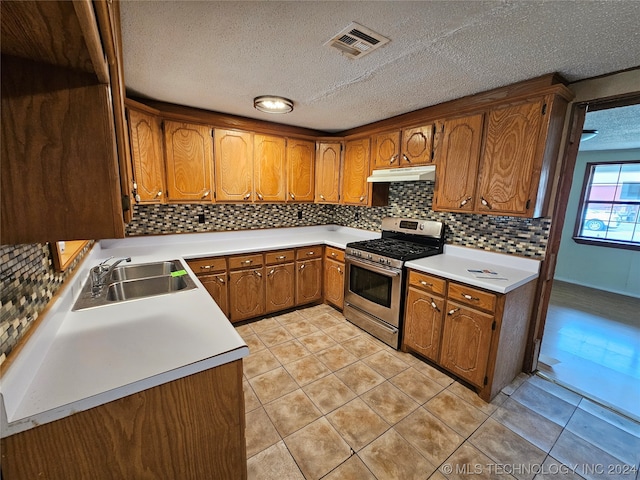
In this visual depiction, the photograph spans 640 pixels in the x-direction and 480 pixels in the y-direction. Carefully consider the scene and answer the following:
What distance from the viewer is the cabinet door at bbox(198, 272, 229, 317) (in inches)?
106

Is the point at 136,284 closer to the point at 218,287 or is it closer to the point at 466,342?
the point at 218,287

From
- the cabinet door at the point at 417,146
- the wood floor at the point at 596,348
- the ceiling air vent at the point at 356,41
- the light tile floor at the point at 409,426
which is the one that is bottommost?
the light tile floor at the point at 409,426

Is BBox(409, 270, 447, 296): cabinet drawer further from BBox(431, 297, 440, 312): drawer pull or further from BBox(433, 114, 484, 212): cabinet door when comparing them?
BBox(433, 114, 484, 212): cabinet door

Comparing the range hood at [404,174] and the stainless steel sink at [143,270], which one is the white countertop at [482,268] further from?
the stainless steel sink at [143,270]

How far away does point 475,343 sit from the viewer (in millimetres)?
2037

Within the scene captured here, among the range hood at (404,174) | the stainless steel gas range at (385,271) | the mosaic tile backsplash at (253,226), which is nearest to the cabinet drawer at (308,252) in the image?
the stainless steel gas range at (385,271)

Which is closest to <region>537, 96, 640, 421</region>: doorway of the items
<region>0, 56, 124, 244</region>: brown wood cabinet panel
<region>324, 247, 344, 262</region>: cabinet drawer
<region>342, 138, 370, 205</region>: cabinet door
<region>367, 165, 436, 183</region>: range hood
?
<region>367, 165, 436, 183</region>: range hood

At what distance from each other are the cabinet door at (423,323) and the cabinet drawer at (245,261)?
62.1 inches

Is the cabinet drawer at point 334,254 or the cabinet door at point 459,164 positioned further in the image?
the cabinet drawer at point 334,254

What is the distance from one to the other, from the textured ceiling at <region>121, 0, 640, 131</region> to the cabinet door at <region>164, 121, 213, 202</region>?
37cm

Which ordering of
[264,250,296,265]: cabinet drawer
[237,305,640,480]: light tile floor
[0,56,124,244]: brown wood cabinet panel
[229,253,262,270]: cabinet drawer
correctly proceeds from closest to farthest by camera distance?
[0,56,124,244]: brown wood cabinet panel < [237,305,640,480]: light tile floor < [229,253,262,270]: cabinet drawer < [264,250,296,265]: cabinet drawer

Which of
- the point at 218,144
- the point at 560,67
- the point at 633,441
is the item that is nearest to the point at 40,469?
the point at 218,144

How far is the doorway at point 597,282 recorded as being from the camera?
6.96 ft

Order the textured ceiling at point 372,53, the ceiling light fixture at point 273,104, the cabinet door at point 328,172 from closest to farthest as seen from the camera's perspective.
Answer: the textured ceiling at point 372,53 < the ceiling light fixture at point 273,104 < the cabinet door at point 328,172
